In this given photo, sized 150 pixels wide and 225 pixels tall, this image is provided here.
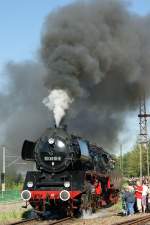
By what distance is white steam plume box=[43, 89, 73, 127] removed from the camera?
→ 16.2m

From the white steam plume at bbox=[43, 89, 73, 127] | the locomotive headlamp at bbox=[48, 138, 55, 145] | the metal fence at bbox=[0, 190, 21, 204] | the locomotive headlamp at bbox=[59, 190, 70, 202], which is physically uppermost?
the white steam plume at bbox=[43, 89, 73, 127]

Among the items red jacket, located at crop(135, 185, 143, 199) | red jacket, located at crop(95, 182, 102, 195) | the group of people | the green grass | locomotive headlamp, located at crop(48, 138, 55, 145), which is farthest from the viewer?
red jacket, located at crop(135, 185, 143, 199)

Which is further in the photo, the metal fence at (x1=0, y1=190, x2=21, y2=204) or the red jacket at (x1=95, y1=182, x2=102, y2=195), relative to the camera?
the metal fence at (x1=0, y1=190, x2=21, y2=204)

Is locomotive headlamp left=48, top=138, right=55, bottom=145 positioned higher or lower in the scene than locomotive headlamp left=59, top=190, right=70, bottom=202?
higher

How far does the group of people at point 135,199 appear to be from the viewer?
16969 mm

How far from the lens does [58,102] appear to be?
53.7 feet

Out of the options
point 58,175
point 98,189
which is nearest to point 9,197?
point 98,189

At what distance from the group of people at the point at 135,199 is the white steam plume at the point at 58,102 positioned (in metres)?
3.75

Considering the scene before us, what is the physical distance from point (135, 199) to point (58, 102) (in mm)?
4890

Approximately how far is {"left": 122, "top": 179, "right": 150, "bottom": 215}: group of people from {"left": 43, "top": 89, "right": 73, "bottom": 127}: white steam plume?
3753 millimetres

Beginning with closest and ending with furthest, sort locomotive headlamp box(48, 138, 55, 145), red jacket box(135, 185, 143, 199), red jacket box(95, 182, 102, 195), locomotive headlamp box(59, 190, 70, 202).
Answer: locomotive headlamp box(59, 190, 70, 202) < locomotive headlamp box(48, 138, 55, 145) < red jacket box(95, 182, 102, 195) < red jacket box(135, 185, 143, 199)

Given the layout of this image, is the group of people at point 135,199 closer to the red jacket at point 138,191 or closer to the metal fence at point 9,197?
the red jacket at point 138,191

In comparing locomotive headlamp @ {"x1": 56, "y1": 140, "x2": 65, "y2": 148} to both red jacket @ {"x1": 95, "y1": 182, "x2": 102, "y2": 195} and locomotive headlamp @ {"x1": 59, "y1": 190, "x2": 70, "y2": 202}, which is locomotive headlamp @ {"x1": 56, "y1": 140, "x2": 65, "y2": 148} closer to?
locomotive headlamp @ {"x1": 59, "y1": 190, "x2": 70, "y2": 202}

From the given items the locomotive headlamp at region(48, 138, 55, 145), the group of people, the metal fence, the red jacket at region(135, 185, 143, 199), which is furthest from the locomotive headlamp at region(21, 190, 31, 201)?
the metal fence
